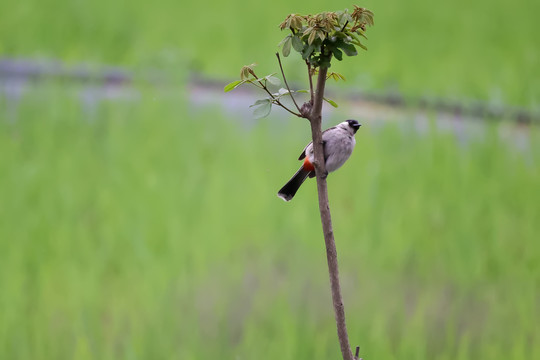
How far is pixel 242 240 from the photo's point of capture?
8.86 ft

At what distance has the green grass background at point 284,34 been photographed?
393cm

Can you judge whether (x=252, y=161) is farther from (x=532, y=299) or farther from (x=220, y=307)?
(x=532, y=299)

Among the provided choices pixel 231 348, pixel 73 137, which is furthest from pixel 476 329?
pixel 73 137

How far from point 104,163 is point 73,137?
0.28 meters

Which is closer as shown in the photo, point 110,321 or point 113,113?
point 110,321

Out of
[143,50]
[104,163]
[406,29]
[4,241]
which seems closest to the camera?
[4,241]

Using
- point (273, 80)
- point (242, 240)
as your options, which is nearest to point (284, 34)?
point (242, 240)

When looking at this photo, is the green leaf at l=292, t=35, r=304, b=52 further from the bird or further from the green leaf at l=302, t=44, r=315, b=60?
the bird

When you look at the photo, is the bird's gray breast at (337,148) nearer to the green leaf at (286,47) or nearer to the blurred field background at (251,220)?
the green leaf at (286,47)

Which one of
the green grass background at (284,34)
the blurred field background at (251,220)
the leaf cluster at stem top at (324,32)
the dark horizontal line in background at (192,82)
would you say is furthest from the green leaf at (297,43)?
the dark horizontal line in background at (192,82)

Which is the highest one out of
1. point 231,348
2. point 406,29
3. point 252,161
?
point 406,29

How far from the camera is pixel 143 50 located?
4176 mm

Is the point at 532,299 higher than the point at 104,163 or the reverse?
the reverse

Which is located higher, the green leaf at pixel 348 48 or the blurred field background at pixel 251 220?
the blurred field background at pixel 251 220
